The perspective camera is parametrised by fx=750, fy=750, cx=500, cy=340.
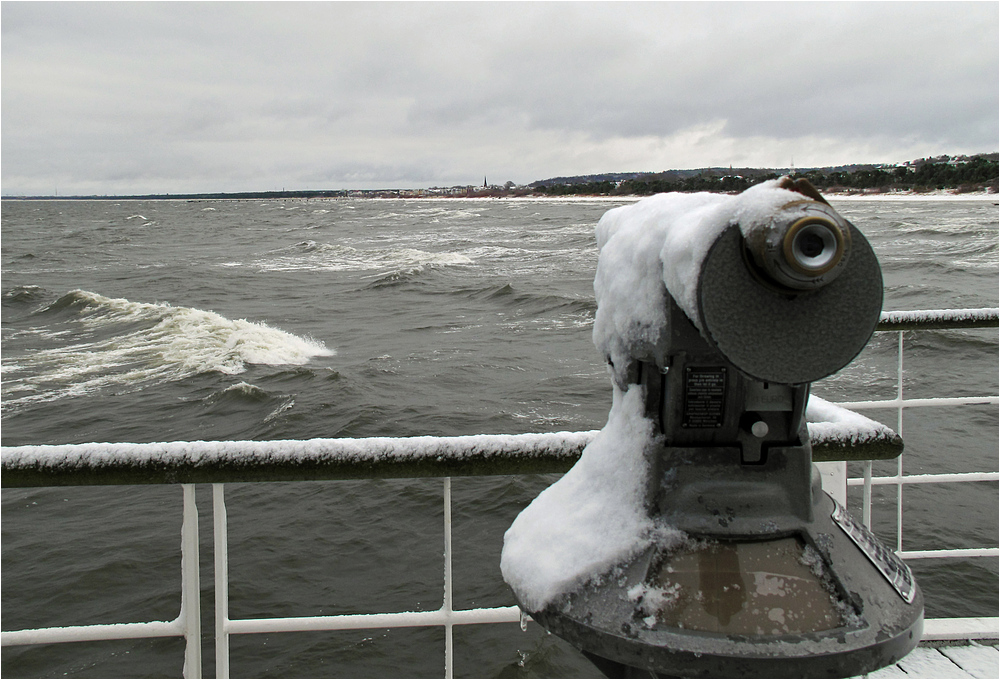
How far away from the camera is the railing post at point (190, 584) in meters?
1.60

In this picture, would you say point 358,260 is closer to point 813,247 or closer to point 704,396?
point 704,396

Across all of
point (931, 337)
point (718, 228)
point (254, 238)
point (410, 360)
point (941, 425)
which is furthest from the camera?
point (254, 238)

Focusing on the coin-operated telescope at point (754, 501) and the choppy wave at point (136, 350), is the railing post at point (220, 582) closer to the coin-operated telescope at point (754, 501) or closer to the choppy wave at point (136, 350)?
the coin-operated telescope at point (754, 501)

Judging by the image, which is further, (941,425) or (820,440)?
(941,425)

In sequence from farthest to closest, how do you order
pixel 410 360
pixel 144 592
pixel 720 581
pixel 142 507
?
pixel 410 360, pixel 142 507, pixel 144 592, pixel 720 581

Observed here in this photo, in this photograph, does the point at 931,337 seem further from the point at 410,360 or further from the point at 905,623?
the point at 905,623

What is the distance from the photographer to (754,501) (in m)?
1.03

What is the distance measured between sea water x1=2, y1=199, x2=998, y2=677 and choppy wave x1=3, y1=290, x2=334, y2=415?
0.08 m

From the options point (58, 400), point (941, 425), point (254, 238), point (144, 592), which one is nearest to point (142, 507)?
point (144, 592)

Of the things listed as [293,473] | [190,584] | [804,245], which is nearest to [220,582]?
[190,584]

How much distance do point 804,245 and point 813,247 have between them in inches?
0.5

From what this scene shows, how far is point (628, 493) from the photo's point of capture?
3.53ft

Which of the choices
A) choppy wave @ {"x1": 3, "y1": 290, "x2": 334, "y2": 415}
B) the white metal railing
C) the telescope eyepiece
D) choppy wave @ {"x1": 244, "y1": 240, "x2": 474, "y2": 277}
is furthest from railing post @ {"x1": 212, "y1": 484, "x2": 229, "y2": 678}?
choppy wave @ {"x1": 244, "y1": 240, "x2": 474, "y2": 277}

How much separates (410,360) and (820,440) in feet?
45.2
